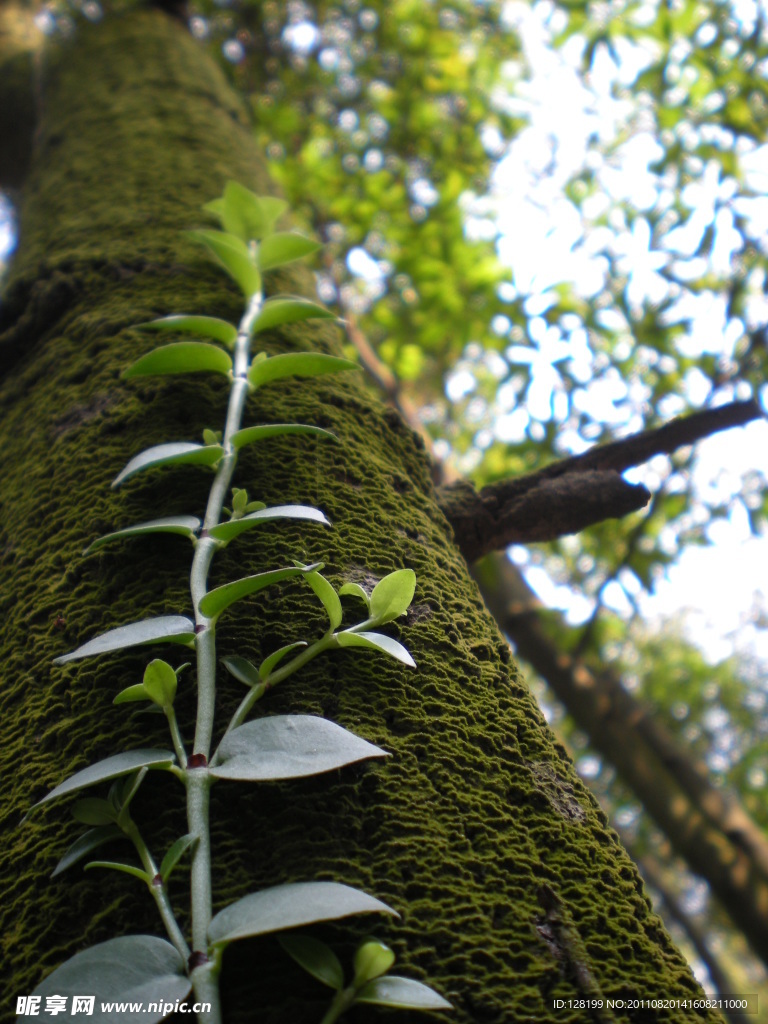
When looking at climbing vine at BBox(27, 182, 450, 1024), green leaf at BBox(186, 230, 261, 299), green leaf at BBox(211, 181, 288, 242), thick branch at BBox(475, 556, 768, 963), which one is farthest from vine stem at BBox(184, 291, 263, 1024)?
thick branch at BBox(475, 556, 768, 963)

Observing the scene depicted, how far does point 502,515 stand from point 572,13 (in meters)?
2.09

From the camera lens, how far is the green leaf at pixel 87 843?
43 cm

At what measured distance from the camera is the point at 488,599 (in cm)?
237

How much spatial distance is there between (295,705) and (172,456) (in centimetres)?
27

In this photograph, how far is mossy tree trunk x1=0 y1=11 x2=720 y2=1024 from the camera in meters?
0.41

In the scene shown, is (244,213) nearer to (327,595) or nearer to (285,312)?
(285,312)

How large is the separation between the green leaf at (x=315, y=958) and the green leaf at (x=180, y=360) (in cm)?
55

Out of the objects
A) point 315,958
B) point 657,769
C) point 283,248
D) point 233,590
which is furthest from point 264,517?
point 657,769

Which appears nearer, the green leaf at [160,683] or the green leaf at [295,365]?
the green leaf at [160,683]

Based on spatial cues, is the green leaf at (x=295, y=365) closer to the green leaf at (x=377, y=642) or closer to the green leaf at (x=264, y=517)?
the green leaf at (x=264, y=517)

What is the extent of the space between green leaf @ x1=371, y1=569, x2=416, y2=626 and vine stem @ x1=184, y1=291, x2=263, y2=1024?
A: 0.13 metres

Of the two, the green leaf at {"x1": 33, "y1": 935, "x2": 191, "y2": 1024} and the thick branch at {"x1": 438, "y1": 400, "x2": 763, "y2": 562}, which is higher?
the thick branch at {"x1": 438, "y1": 400, "x2": 763, "y2": 562}

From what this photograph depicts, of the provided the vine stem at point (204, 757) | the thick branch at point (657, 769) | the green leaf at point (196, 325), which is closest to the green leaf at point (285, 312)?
the green leaf at point (196, 325)

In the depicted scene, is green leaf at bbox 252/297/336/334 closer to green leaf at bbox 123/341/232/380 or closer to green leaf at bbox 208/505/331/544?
green leaf at bbox 123/341/232/380
